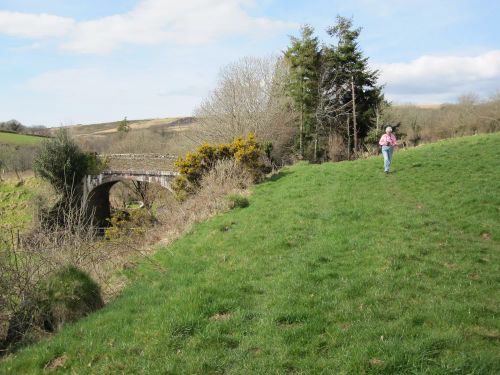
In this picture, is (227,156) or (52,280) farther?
(227,156)

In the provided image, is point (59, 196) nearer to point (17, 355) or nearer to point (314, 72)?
point (314, 72)

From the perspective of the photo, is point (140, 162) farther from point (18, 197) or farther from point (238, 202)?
point (238, 202)

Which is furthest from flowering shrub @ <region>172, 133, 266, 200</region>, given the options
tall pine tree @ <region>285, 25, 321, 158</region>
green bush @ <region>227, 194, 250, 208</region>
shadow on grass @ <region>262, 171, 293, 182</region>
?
tall pine tree @ <region>285, 25, 321, 158</region>

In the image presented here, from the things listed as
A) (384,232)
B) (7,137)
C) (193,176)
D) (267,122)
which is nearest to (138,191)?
(267,122)

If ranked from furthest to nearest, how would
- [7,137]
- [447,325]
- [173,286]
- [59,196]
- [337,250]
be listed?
[7,137], [59,196], [337,250], [173,286], [447,325]

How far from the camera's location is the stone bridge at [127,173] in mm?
28531

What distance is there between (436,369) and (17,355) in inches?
212

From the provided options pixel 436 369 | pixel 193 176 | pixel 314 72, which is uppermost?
pixel 314 72

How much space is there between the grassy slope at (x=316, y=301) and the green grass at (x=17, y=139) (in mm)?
47813

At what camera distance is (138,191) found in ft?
112

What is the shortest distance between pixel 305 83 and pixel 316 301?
87.3 ft

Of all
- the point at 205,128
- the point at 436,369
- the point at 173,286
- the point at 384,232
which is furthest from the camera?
the point at 205,128

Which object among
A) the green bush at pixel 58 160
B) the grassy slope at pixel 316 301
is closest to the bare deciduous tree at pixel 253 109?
the green bush at pixel 58 160

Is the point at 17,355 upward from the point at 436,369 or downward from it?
downward
